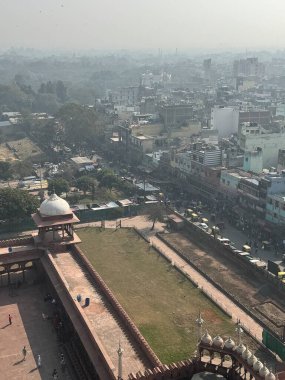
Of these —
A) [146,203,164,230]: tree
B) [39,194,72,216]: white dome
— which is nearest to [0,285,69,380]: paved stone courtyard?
[39,194,72,216]: white dome

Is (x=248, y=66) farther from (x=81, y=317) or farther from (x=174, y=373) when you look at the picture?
(x=174, y=373)

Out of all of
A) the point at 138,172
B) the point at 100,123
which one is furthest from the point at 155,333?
the point at 100,123

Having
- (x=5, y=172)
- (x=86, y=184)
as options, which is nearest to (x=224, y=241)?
(x=86, y=184)

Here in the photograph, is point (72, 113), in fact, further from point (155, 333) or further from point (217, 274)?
point (155, 333)

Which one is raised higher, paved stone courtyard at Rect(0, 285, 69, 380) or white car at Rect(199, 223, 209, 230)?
paved stone courtyard at Rect(0, 285, 69, 380)

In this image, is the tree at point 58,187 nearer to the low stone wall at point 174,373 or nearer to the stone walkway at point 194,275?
the stone walkway at point 194,275

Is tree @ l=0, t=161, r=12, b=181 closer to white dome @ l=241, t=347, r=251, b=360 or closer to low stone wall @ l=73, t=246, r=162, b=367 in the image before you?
low stone wall @ l=73, t=246, r=162, b=367

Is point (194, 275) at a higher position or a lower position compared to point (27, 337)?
lower
